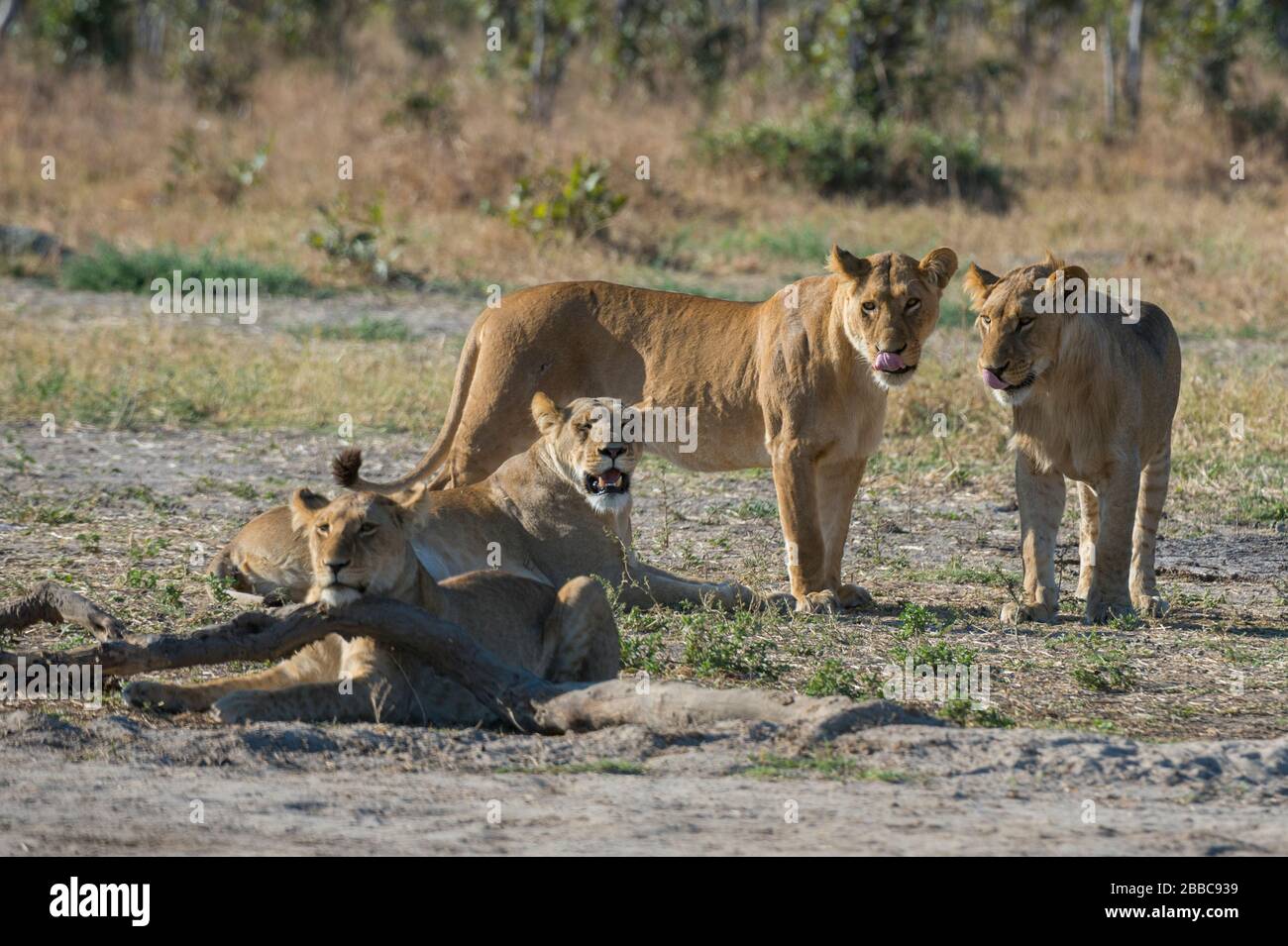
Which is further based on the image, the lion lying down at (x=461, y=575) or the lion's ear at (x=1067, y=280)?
the lion's ear at (x=1067, y=280)

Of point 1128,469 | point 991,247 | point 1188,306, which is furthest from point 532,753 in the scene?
point 991,247

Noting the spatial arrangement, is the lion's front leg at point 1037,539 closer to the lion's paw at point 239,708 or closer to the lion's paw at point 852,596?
the lion's paw at point 852,596

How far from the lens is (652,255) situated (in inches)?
650

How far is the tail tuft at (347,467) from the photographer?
5.72 meters

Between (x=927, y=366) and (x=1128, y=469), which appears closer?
(x=1128, y=469)

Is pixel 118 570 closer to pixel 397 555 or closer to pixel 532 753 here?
pixel 397 555

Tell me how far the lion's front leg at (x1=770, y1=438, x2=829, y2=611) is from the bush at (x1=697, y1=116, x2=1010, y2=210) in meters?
13.3

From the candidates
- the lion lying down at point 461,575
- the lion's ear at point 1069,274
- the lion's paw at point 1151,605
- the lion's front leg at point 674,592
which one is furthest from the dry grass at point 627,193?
the lion lying down at point 461,575

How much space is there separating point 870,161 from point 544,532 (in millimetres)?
14261

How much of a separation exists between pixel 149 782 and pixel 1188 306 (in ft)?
36.1

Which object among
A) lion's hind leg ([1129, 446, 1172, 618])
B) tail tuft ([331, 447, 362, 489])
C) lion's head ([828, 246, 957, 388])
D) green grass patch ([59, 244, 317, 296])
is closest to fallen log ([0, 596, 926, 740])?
tail tuft ([331, 447, 362, 489])

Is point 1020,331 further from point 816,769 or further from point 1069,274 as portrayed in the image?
point 816,769

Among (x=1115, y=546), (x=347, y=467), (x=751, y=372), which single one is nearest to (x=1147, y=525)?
(x=1115, y=546)

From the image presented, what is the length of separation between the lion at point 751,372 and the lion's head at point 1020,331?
0.35 m
